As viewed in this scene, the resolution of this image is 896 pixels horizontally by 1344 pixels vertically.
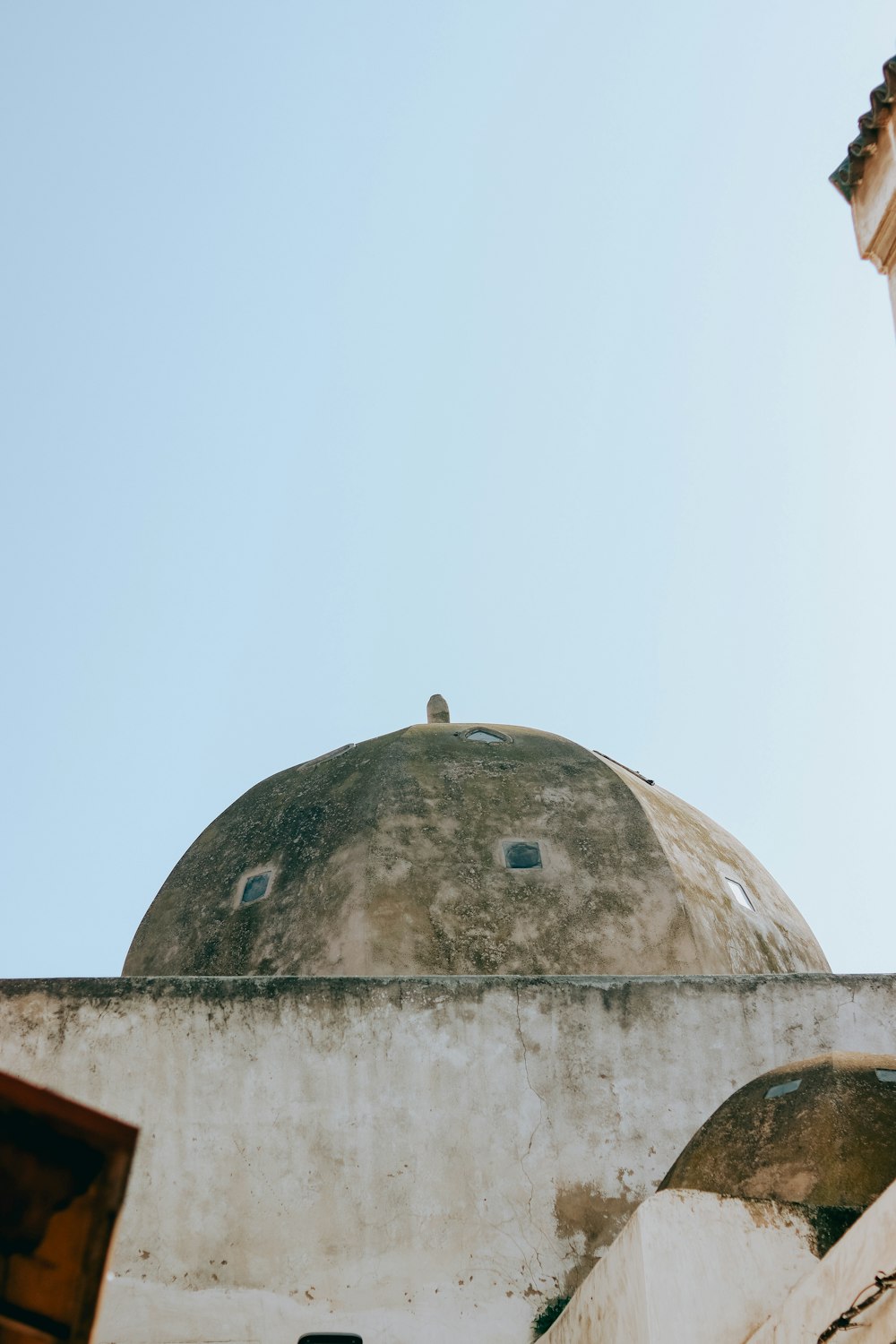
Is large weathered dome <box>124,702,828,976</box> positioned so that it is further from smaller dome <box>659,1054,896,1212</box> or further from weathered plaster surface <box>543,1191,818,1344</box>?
weathered plaster surface <box>543,1191,818,1344</box>

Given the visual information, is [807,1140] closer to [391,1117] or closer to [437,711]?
[391,1117]

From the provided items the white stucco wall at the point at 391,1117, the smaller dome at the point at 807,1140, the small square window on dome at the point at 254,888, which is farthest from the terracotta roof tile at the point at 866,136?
the small square window on dome at the point at 254,888

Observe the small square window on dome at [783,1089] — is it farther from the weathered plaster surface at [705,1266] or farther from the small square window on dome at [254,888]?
the small square window on dome at [254,888]

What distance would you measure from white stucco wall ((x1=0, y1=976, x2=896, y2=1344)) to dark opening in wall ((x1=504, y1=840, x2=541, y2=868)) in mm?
1184

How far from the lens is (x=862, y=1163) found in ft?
18.1

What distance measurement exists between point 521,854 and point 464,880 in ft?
1.33

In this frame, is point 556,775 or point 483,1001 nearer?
point 483,1001

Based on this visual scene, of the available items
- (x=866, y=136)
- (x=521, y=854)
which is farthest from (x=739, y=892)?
(x=866, y=136)

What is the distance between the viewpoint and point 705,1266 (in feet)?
17.4

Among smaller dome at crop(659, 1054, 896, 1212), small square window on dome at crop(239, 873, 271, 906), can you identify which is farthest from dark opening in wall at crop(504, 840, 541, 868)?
smaller dome at crop(659, 1054, 896, 1212)

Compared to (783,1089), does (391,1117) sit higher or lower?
lower

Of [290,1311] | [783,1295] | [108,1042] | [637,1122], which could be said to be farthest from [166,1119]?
[783,1295]

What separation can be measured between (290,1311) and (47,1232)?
514 cm

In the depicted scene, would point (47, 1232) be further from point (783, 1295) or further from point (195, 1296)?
point (195, 1296)
